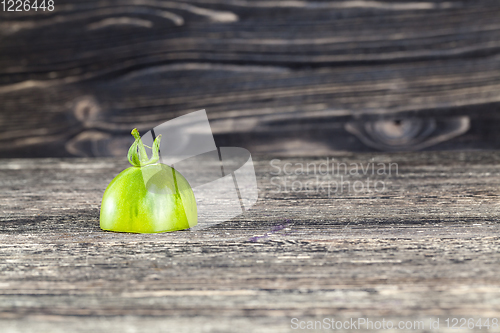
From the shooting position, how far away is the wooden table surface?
404 mm

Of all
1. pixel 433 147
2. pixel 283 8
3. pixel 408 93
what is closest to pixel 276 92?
pixel 283 8

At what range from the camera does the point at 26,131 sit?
6.38 feet

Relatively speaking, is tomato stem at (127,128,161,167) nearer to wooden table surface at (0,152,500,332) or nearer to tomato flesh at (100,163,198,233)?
tomato flesh at (100,163,198,233)

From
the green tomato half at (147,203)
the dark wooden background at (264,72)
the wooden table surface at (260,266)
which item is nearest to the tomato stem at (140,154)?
the green tomato half at (147,203)

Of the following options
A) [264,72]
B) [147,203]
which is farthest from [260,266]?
[264,72]

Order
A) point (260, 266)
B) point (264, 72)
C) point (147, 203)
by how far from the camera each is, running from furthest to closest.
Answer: point (264, 72) < point (147, 203) < point (260, 266)

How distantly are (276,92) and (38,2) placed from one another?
1074mm

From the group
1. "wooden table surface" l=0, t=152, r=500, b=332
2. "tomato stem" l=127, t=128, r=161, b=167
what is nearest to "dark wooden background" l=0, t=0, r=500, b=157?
"wooden table surface" l=0, t=152, r=500, b=332

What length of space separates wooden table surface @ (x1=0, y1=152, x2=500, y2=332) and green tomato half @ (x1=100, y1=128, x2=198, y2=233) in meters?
0.02

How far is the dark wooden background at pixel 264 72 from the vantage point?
5.95 ft

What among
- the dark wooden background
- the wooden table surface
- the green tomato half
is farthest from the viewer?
the dark wooden background

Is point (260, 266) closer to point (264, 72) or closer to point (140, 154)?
point (140, 154)

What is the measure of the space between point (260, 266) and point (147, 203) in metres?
0.22

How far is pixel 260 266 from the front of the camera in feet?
1.73
